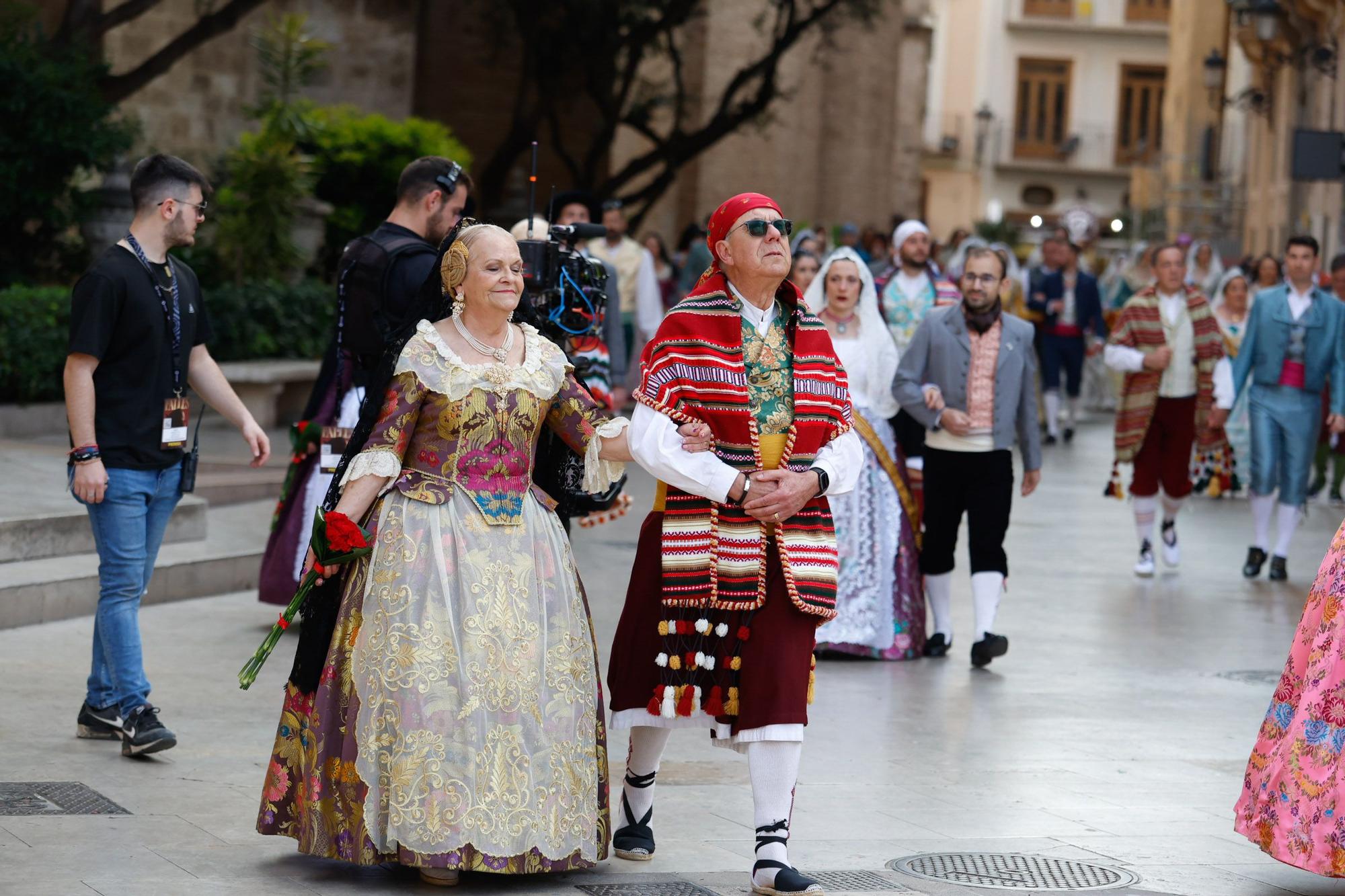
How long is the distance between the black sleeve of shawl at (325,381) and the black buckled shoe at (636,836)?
319 cm

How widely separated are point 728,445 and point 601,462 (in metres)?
0.42

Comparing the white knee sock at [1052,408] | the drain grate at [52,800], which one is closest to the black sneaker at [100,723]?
the drain grate at [52,800]

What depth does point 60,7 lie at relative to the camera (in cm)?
2078

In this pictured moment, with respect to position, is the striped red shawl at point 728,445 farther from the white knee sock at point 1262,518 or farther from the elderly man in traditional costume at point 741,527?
the white knee sock at point 1262,518

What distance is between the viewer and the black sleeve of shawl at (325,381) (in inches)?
339

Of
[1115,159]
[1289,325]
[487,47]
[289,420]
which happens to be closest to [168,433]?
[1289,325]

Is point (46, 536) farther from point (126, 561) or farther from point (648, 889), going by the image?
point (648, 889)

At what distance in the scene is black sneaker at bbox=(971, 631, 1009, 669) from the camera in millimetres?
9383

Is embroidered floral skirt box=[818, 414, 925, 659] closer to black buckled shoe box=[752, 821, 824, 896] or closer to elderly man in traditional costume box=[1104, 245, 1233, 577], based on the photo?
elderly man in traditional costume box=[1104, 245, 1233, 577]

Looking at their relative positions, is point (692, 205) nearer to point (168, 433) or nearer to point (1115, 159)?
point (168, 433)

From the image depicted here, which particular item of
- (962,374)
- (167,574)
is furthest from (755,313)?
(167,574)

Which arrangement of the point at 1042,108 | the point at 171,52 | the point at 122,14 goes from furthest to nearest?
1. the point at 1042,108
2. the point at 171,52
3. the point at 122,14

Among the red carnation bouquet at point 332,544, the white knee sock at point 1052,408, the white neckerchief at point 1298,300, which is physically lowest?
the white knee sock at point 1052,408

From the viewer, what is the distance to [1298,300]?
1239 cm
